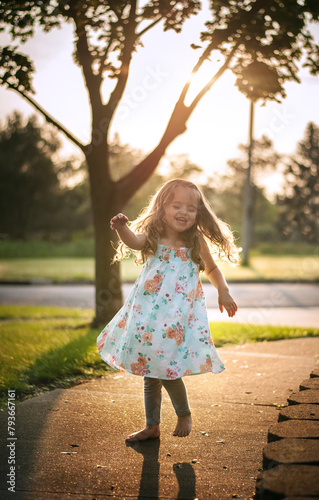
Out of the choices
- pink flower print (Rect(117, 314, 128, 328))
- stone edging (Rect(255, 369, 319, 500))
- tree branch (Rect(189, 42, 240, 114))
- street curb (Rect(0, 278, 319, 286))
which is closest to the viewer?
stone edging (Rect(255, 369, 319, 500))

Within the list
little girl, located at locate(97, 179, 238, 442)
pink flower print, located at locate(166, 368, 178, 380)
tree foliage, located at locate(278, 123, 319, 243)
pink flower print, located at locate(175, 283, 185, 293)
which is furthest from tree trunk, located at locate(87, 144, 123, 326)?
tree foliage, located at locate(278, 123, 319, 243)

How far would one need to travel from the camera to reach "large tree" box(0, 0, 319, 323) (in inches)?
231

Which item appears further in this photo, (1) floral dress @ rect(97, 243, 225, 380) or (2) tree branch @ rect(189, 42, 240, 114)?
(2) tree branch @ rect(189, 42, 240, 114)

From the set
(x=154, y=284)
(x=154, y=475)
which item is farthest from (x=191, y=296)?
(x=154, y=475)

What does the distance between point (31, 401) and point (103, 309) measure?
341 centimetres

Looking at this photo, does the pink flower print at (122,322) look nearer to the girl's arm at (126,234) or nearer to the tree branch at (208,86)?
the girl's arm at (126,234)

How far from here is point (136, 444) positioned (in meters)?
2.93

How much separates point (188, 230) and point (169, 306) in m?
0.54

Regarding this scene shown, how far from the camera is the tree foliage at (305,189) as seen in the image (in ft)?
144

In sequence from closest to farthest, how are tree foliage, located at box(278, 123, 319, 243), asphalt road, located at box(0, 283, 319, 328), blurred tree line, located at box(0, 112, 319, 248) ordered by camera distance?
asphalt road, located at box(0, 283, 319, 328), blurred tree line, located at box(0, 112, 319, 248), tree foliage, located at box(278, 123, 319, 243)

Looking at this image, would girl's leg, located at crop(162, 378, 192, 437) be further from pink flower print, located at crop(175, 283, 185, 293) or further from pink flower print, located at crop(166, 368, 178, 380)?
pink flower print, located at crop(175, 283, 185, 293)

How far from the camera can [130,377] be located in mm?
4352

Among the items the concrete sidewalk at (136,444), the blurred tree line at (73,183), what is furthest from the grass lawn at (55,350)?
the blurred tree line at (73,183)

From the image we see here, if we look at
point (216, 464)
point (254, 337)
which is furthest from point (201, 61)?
point (216, 464)
